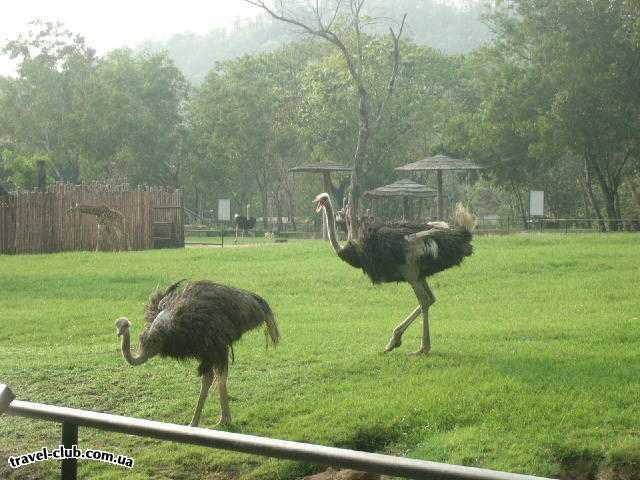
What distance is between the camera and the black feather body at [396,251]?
10289 mm

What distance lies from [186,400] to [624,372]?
3955 millimetres

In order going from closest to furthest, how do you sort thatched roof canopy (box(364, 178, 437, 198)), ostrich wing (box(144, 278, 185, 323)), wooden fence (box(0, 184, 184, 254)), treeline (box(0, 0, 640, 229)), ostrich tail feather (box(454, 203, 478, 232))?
ostrich wing (box(144, 278, 185, 323)) → ostrich tail feather (box(454, 203, 478, 232)) → wooden fence (box(0, 184, 184, 254)) → treeline (box(0, 0, 640, 229)) → thatched roof canopy (box(364, 178, 437, 198))

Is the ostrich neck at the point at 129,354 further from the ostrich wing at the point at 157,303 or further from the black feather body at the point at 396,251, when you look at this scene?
the black feather body at the point at 396,251

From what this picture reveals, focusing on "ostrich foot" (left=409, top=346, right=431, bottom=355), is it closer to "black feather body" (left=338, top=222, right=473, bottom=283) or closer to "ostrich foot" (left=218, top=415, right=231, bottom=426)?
"black feather body" (left=338, top=222, right=473, bottom=283)

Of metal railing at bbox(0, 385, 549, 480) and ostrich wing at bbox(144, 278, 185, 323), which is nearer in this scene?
metal railing at bbox(0, 385, 549, 480)

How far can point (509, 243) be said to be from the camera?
971 inches

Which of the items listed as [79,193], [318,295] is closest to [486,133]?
[79,193]

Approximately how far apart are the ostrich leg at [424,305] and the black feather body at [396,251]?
0.13m

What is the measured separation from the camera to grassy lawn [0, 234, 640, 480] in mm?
7152

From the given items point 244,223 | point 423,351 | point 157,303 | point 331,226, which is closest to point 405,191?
point 244,223

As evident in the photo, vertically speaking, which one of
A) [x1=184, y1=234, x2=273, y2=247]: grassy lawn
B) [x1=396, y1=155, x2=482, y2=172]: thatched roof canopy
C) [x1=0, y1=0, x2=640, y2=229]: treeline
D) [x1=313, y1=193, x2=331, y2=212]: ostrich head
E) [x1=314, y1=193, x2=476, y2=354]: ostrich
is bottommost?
[x1=184, y1=234, x2=273, y2=247]: grassy lawn

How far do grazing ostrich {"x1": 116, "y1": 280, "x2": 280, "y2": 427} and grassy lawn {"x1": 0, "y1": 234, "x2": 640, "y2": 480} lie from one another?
23.6 inches

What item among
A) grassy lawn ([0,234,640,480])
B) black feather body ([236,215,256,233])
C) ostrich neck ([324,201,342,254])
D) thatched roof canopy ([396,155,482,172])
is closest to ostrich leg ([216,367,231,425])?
grassy lawn ([0,234,640,480])

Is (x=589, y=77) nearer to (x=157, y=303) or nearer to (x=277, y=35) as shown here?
(x=157, y=303)
